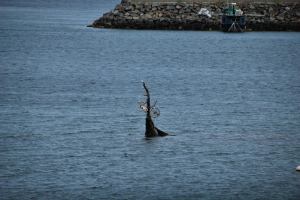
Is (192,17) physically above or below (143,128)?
below

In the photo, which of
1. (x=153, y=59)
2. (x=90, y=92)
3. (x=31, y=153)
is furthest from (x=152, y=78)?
(x=31, y=153)

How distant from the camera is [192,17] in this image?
151000 mm

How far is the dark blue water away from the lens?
42406mm

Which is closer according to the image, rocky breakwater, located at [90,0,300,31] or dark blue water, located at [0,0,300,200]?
dark blue water, located at [0,0,300,200]

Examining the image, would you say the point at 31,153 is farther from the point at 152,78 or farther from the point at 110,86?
the point at 152,78

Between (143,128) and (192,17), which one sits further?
(192,17)

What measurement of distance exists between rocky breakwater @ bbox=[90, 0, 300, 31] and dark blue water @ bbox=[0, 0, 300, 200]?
34355 millimetres

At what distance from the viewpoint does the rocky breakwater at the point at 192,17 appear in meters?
151

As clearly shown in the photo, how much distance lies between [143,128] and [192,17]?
9583 cm

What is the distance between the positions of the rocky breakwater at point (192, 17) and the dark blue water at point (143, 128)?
34.4 metres

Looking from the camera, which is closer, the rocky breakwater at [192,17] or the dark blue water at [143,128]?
the dark blue water at [143,128]

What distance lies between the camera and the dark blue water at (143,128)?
4241cm

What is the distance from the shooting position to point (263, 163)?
154 ft

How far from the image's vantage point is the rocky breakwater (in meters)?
151
